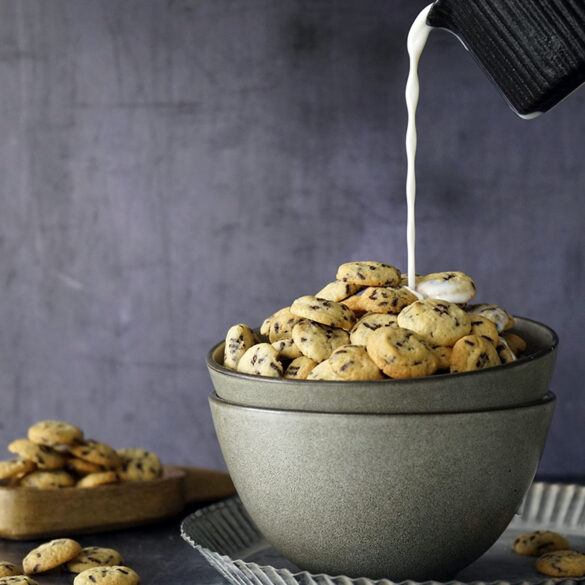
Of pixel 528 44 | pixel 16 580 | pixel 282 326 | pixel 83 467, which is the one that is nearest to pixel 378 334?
pixel 282 326

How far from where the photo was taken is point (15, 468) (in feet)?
3.10

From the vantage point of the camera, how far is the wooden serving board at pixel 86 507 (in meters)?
0.91

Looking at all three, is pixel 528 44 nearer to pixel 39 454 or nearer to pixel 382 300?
pixel 382 300

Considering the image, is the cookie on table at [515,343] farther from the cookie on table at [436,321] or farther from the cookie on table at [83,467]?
the cookie on table at [83,467]

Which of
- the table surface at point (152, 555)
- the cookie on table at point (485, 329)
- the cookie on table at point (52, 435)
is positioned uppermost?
the cookie on table at point (485, 329)

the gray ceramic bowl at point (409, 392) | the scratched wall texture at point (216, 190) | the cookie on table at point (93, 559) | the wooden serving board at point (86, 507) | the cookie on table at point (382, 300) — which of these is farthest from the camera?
the scratched wall texture at point (216, 190)

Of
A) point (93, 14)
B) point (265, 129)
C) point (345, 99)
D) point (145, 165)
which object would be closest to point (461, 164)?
point (345, 99)

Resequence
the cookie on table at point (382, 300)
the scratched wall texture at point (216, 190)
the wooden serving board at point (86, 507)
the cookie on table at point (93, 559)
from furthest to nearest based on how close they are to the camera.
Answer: the scratched wall texture at point (216, 190), the wooden serving board at point (86, 507), the cookie on table at point (93, 559), the cookie on table at point (382, 300)

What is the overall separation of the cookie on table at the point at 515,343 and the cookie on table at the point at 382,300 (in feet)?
0.31

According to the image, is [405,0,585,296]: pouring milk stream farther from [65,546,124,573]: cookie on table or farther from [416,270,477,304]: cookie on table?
[65,546,124,573]: cookie on table

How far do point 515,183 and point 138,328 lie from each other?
0.82 m

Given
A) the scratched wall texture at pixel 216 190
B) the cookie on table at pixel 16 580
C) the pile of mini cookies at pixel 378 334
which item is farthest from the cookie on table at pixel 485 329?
the scratched wall texture at pixel 216 190

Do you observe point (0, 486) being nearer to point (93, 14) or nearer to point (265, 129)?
point (265, 129)

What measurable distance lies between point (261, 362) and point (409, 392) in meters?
0.13
